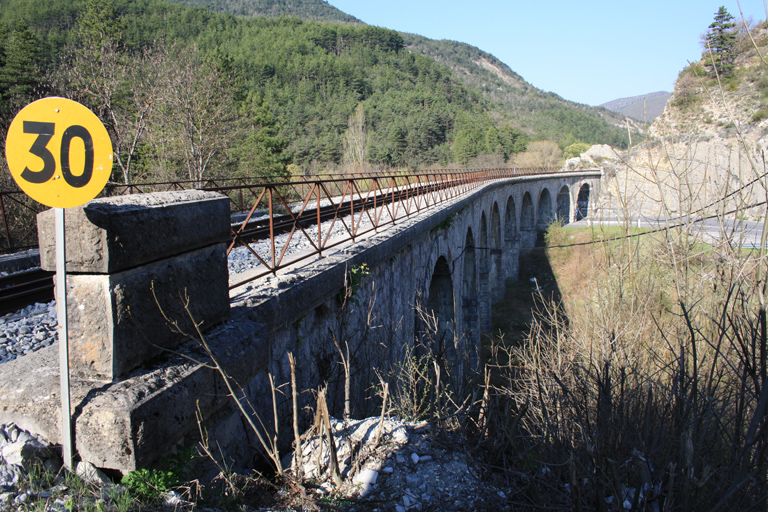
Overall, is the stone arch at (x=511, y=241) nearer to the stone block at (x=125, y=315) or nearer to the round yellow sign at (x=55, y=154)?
the stone block at (x=125, y=315)

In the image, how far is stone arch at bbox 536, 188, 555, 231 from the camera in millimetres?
39906

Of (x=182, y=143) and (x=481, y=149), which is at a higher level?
(x=481, y=149)

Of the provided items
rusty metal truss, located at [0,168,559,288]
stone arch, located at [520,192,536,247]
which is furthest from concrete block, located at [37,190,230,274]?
stone arch, located at [520,192,536,247]

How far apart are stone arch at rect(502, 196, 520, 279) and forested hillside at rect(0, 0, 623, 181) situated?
13593mm

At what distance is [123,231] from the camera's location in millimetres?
2035

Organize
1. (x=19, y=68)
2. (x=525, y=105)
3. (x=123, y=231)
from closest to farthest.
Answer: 1. (x=123, y=231)
2. (x=19, y=68)
3. (x=525, y=105)

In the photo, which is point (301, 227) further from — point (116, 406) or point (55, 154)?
point (116, 406)

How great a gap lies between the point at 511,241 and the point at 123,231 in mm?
28194

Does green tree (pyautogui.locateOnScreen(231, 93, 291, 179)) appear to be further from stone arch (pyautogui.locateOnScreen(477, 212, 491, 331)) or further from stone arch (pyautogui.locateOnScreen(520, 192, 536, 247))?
stone arch (pyautogui.locateOnScreen(520, 192, 536, 247))

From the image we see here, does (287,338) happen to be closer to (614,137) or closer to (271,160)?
(271,160)

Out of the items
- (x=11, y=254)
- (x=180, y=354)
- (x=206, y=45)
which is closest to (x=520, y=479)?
(x=180, y=354)

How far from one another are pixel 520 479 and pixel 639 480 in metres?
1.02

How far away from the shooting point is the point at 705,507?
2.27m

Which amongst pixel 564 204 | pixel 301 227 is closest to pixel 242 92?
pixel 564 204
